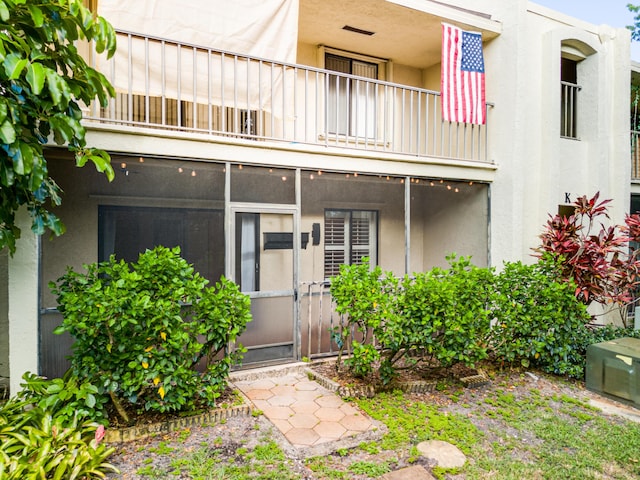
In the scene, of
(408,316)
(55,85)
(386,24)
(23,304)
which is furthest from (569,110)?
(23,304)

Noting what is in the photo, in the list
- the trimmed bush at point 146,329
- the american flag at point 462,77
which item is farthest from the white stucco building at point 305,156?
the trimmed bush at point 146,329

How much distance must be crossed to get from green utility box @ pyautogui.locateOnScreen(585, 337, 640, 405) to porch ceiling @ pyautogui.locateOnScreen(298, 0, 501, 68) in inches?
227

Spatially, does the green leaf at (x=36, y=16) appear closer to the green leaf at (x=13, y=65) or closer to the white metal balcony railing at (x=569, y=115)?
the green leaf at (x=13, y=65)

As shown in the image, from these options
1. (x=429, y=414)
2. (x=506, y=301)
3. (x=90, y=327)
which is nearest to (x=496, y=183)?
(x=506, y=301)

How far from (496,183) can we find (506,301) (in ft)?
9.66

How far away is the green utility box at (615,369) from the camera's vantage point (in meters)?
5.10

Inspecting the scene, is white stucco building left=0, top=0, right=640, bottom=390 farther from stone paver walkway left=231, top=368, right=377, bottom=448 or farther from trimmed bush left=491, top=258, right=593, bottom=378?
trimmed bush left=491, top=258, right=593, bottom=378

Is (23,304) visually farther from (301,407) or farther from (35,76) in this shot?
(301,407)

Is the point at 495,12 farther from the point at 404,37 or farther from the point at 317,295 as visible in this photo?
the point at 317,295

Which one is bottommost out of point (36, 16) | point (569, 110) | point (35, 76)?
point (35, 76)

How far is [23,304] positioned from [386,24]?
711 centimetres

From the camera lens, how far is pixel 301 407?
187 inches

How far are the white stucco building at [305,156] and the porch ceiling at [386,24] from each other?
0.12 feet

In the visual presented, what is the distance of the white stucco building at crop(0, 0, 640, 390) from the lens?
5.20m
